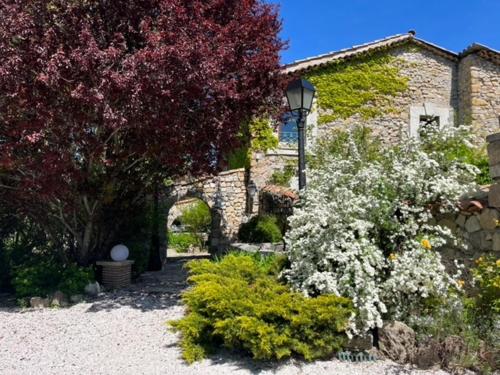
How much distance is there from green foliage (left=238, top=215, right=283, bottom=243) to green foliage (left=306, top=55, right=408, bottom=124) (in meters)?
3.76

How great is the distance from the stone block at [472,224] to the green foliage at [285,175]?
24.9 feet

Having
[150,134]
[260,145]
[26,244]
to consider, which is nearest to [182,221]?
[260,145]

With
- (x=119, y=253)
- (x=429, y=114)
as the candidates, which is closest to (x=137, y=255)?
(x=119, y=253)

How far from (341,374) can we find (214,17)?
5.16 m

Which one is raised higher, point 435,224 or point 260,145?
point 260,145

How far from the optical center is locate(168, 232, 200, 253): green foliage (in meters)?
16.1

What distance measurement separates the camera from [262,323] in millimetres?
3777

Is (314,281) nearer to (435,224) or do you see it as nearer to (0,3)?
(435,224)

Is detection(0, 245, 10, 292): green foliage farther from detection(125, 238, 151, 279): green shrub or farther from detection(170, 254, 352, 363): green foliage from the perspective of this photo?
detection(170, 254, 352, 363): green foliage

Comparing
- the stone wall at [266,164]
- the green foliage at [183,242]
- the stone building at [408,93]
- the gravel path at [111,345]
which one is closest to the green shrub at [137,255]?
the gravel path at [111,345]

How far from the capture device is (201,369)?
373 centimetres

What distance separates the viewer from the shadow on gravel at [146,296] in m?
5.86

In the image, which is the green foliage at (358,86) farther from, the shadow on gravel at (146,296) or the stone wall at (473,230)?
the stone wall at (473,230)

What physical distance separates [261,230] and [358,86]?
5.77m
